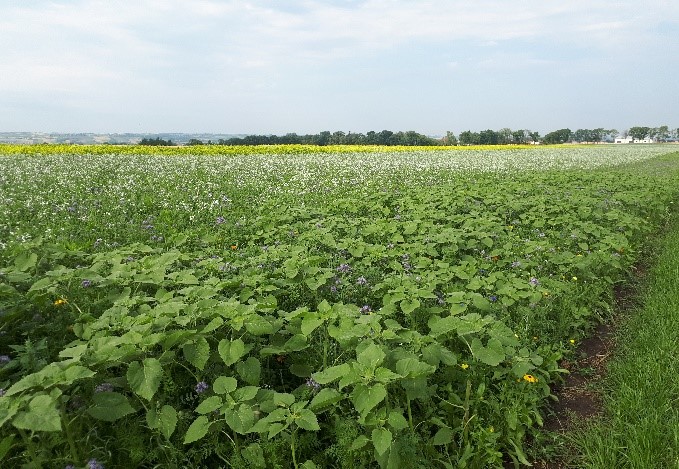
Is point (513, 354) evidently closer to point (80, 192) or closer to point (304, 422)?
point (304, 422)

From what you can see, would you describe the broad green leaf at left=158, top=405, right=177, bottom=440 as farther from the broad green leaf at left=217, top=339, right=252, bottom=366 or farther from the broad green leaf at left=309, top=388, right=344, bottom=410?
the broad green leaf at left=309, top=388, right=344, bottom=410

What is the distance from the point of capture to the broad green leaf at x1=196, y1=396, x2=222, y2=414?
2.30 meters

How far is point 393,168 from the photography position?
18.2 meters

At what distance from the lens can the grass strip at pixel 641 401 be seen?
2705 millimetres

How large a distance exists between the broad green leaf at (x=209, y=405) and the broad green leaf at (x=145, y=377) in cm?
26

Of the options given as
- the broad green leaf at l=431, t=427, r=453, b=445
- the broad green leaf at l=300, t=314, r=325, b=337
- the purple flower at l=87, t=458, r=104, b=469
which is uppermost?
the broad green leaf at l=300, t=314, r=325, b=337

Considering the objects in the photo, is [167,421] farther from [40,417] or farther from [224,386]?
[40,417]

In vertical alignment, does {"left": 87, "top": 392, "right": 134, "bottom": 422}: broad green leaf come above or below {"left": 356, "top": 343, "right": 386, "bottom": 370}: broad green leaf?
below

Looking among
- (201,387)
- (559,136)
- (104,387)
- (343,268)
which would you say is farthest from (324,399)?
(559,136)

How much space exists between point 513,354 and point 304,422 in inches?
63.1

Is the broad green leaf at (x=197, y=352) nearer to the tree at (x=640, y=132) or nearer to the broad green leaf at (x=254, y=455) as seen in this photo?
the broad green leaf at (x=254, y=455)

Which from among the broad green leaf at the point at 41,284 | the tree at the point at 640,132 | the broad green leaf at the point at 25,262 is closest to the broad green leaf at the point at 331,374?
the broad green leaf at the point at 41,284

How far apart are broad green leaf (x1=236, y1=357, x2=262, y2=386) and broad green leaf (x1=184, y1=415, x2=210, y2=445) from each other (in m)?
0.33

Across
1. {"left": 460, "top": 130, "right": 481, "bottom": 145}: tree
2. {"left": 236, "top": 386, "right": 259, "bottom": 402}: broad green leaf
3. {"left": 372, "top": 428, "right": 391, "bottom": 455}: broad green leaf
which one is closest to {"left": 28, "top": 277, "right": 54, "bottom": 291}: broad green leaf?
{"left": 236, "top": 386, "right": 259, "bottom": 402}: broad green leaf
